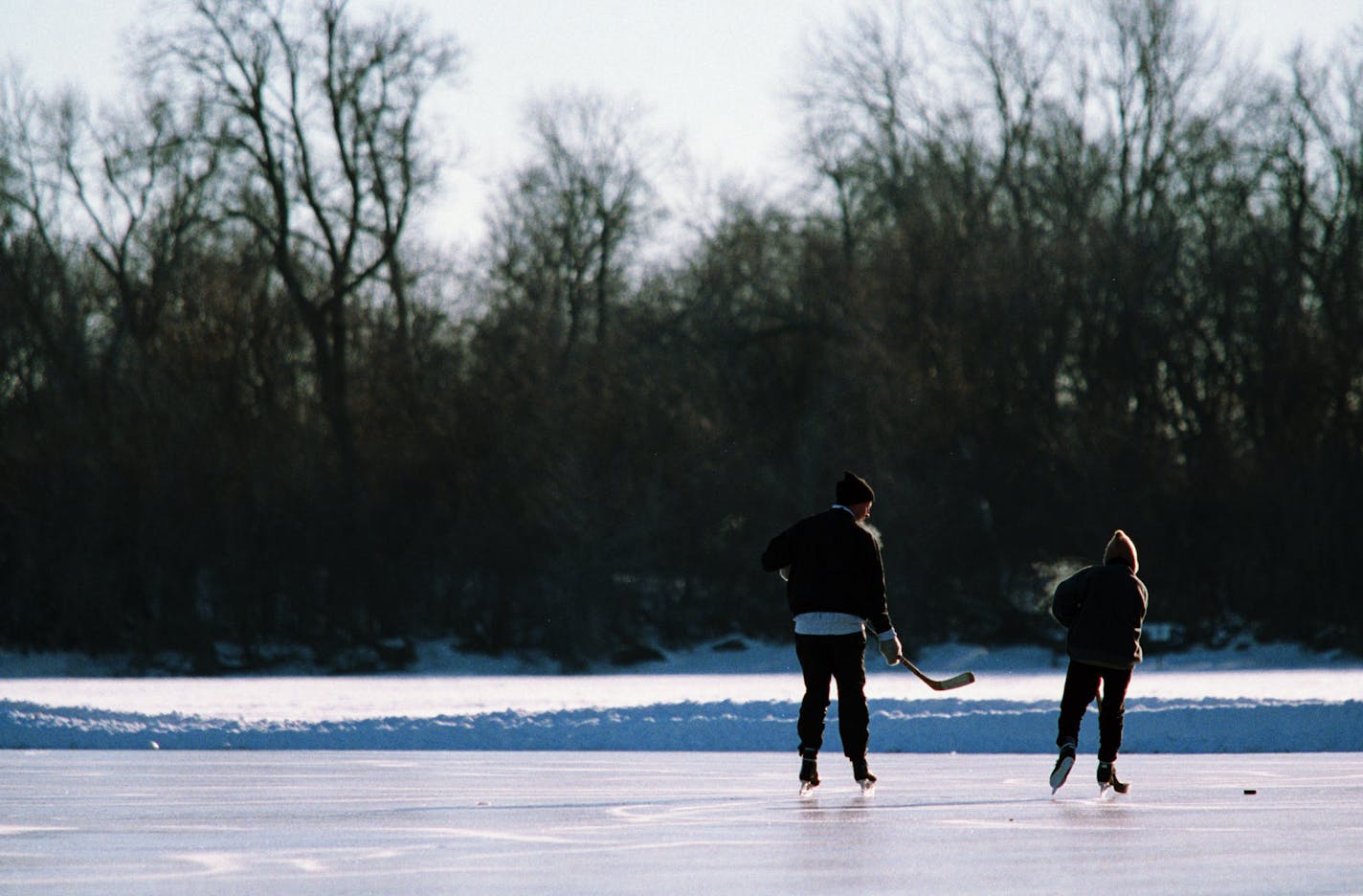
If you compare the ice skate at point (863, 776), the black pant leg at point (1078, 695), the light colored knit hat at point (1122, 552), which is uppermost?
the light colored knit hat at point (1122, 552)

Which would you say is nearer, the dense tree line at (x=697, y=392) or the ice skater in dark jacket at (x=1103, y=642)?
the ice skater in dark jacket at (x=1103, y=642)

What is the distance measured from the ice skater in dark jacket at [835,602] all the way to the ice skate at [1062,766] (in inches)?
41.0

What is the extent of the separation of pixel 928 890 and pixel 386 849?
2.53 metres

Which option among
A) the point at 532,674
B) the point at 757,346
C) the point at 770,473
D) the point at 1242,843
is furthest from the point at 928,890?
the point at 757,346

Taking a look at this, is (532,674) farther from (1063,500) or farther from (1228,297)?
(1228,297)

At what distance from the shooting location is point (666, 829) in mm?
9562

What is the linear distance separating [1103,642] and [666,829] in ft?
9.27

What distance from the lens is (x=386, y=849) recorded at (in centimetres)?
859

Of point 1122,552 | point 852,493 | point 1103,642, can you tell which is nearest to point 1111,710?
point 1103,642

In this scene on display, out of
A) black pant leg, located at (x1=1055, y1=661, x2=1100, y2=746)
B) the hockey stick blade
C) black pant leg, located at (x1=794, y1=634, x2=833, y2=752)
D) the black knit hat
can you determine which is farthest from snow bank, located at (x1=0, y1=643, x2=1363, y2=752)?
the black knit hat

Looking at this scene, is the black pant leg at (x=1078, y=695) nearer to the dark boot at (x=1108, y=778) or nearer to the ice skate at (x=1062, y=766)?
the ice skate at (x=1062, y=766)

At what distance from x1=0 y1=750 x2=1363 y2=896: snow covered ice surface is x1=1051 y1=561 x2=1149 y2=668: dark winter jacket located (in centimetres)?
80

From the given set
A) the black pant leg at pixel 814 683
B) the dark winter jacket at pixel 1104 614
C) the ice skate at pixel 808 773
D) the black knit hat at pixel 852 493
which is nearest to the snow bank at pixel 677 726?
the dark winter jacket at pixel 1104 614

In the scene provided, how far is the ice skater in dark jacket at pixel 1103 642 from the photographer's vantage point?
36.1 feet
